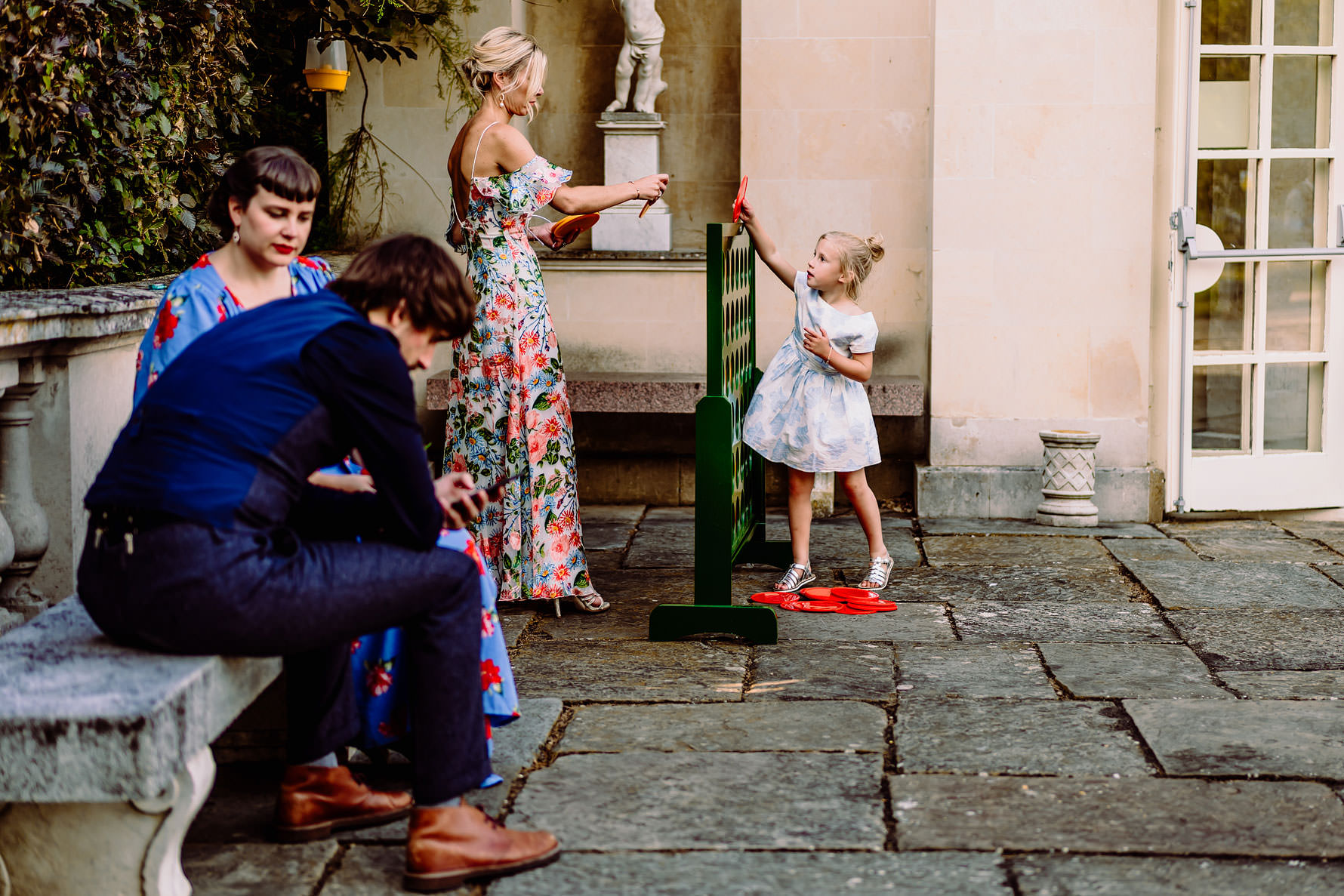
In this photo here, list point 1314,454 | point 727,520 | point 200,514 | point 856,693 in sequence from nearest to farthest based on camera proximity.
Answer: point 200,514 → point 856,693 → point 727,520 → point 1314,454

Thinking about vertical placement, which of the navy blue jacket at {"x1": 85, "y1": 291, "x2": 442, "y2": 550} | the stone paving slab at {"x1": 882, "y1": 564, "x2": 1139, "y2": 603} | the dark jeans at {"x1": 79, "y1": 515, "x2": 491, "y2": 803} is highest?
the navy blue jacket at {"x1": 85, "y1": 291, "x2": 442, "y2": 550}

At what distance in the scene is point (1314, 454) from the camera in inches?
246

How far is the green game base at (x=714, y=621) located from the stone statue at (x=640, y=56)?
10.5ft

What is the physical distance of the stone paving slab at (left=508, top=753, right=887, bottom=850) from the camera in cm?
274

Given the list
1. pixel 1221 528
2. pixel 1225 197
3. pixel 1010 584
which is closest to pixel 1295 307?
pixel 1225 197

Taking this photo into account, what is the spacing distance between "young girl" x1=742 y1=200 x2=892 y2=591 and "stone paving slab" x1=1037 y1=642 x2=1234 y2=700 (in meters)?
0.92

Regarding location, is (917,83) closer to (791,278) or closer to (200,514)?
(791,278)

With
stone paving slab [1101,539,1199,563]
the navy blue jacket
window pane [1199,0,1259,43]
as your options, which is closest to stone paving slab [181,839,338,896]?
the navy blue jacket

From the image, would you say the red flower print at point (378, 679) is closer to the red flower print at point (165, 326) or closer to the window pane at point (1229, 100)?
the red flower print at point (165, 326)

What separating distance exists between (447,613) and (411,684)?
147 mm

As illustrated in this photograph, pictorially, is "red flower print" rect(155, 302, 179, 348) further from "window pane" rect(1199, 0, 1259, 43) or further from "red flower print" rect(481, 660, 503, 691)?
"window pane" rect(1199, 0, 1259, 43)

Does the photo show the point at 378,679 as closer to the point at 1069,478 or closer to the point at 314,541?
the point at 314,541

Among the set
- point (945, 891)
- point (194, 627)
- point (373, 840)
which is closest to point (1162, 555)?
point (945, 891)

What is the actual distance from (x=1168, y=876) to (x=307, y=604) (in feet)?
5.29
